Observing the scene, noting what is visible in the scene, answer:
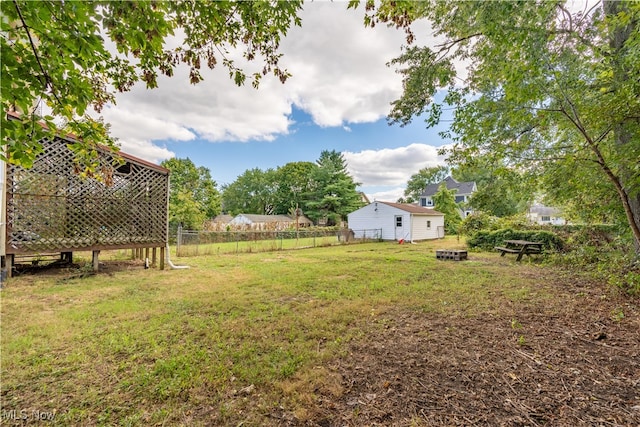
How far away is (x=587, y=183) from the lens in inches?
194

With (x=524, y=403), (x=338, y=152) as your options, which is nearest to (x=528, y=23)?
(x=524, y=403)

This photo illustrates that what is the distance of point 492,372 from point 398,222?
1713 cm

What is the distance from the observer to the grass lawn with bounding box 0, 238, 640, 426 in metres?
2.10

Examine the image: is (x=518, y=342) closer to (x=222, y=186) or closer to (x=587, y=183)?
(x=587, y=183)

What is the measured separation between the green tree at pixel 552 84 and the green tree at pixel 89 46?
1.26 m

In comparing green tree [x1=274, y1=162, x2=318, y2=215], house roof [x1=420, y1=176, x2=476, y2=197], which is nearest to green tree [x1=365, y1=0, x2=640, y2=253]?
house roof [x1=420, y1=176, x2=476, y2=197]

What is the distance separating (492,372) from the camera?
255 centimetres

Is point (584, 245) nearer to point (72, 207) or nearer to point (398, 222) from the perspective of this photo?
point (398, 222)

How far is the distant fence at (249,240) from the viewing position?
38.3 ft

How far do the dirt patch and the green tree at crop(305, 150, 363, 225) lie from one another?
28.7m

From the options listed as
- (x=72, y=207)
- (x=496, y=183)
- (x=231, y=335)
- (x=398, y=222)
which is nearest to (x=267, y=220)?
(x=398, y=222)

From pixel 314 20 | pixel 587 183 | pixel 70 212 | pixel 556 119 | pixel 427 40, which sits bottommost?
pixel 70 212

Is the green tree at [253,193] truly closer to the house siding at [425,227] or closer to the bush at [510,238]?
the house siding at [425,227]

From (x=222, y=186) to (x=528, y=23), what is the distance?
4867 cm
